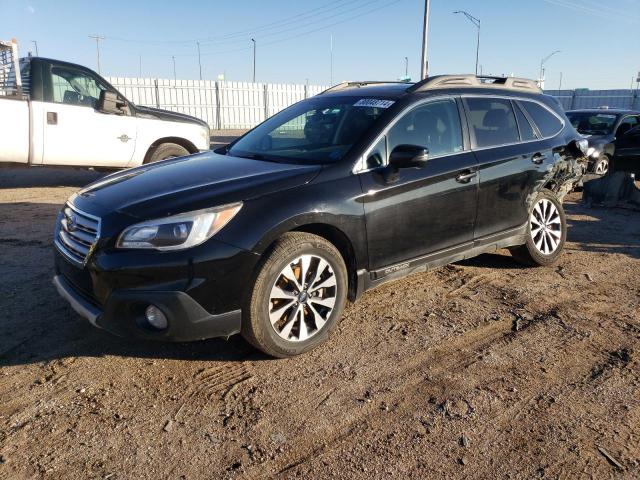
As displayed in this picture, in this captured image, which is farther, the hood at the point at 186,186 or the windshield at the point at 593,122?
the windshield at the point at 593,122

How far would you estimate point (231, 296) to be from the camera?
123 inches

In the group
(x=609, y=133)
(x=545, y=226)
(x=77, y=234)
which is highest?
(x=609, y=133)

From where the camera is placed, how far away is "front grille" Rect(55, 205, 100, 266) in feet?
10.5

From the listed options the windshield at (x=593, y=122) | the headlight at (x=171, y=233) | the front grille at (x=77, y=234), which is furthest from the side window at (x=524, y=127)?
the windshield at (x=593, y=122)

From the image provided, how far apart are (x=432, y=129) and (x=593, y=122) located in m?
9.01

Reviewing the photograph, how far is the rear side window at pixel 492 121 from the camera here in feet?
15.2

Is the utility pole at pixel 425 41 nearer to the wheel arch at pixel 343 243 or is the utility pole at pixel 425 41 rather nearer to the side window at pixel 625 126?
the side window at pixel 625 126

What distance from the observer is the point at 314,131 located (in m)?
4.39

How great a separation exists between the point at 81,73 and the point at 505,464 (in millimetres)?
8718

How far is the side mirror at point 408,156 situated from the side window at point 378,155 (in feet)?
0.36

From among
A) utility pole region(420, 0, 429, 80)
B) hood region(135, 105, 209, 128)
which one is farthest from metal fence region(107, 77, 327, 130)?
hood region(135, 105, 209, 128)

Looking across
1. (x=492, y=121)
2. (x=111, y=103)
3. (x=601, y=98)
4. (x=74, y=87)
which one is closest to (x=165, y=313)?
(x=492, y=121)

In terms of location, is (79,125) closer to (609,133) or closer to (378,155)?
(378,155)

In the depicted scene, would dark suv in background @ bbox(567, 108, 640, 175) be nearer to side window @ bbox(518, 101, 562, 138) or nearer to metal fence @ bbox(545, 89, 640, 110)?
side window @ bbox(518, 101, 562, 138)
